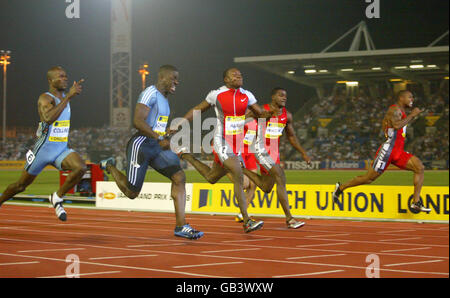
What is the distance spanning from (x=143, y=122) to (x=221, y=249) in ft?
6.41

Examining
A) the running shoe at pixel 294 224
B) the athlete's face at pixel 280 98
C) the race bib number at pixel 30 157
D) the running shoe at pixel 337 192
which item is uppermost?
the athlete's face at pixel 280 98

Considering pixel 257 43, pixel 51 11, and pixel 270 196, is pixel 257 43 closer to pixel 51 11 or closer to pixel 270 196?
pixel 51 11

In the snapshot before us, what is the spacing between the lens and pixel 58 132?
9406 millimetres

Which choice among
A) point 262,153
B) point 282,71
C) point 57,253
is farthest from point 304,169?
point 57,253

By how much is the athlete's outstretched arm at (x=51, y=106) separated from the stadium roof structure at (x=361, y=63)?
129 feet

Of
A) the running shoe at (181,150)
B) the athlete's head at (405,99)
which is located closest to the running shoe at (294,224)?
the running shoe at (181,150)

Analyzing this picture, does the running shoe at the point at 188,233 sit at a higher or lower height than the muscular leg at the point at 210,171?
lower

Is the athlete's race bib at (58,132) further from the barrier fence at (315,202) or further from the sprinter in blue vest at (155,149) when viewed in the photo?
the barrier fence at (315,202)

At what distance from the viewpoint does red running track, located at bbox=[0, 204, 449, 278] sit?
611 cm

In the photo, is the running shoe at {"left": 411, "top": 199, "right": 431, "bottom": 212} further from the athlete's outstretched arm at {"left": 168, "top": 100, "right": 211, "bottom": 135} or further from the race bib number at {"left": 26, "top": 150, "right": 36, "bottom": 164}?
the race bib number at {"left": 26, "top": 150, "right": 36, "bottom": 164}

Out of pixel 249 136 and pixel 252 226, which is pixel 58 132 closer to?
pixel 252 226

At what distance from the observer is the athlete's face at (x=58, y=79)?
9.42m

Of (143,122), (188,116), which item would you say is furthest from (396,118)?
(143,122)

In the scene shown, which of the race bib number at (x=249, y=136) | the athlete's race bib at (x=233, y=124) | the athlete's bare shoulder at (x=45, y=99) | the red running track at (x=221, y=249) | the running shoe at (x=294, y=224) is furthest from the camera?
the race bib number at (x=249, y=136)
